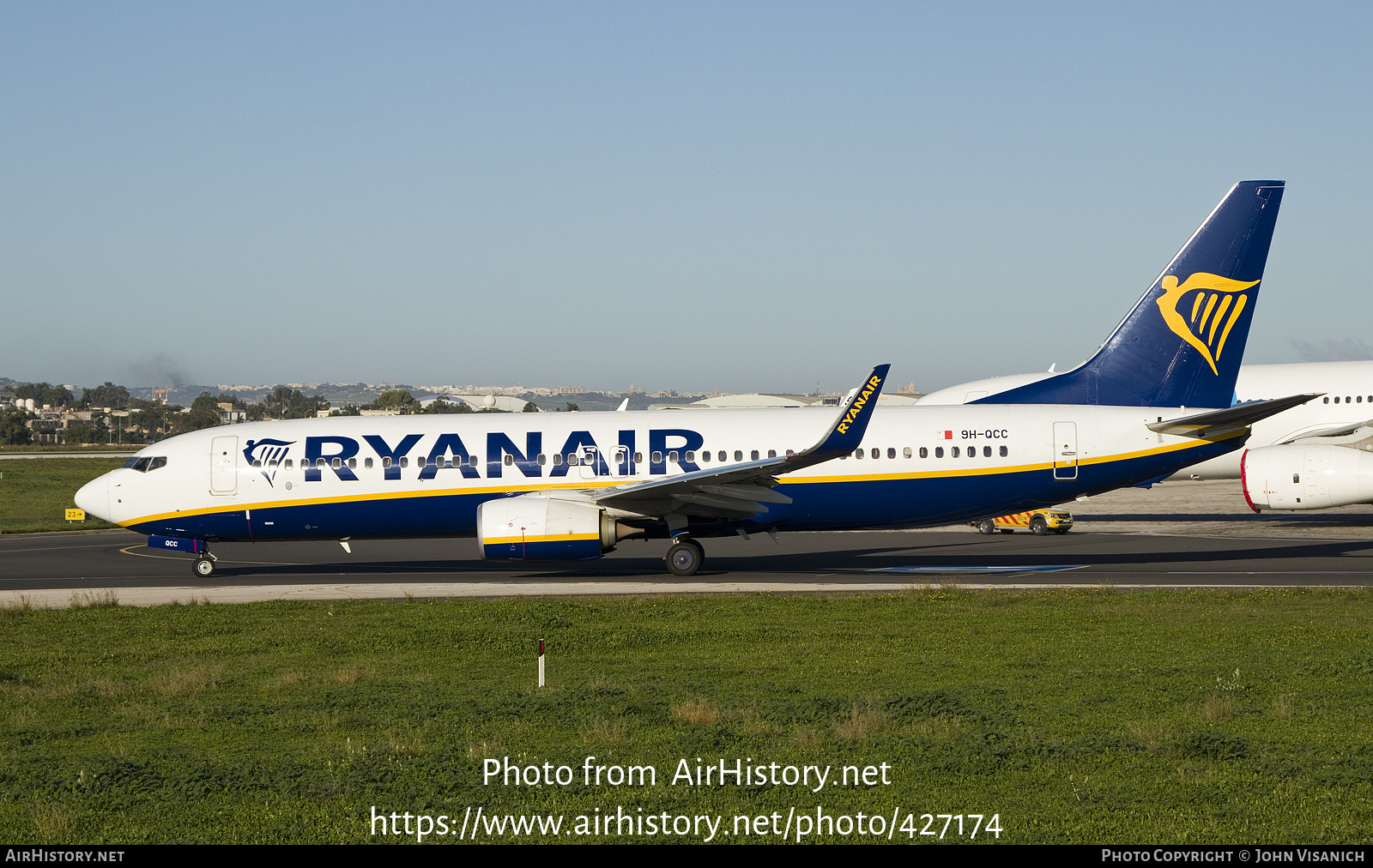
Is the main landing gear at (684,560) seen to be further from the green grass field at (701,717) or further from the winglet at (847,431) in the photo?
the green grass field at (701,717)

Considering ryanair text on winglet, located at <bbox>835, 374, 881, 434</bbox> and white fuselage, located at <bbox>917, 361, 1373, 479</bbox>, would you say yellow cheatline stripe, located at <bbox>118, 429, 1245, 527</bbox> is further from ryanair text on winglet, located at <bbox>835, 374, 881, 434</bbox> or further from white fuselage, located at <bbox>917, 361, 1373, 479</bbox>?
white fuselage, located at <bbox>917, 361, 1373, 479</bbox>

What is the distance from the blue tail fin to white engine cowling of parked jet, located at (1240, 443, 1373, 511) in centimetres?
646

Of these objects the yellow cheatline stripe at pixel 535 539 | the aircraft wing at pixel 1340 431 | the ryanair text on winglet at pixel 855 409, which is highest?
the ryanair text on winglet at pixel 855 409

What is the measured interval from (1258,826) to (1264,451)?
29.1 metres

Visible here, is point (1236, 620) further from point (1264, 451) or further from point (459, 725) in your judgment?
point (1264, 451)

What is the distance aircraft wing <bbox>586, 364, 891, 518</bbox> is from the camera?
2473 centimetres

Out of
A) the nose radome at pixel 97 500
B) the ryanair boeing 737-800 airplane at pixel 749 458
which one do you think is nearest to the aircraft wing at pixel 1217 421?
the ryanair boeing 737-800 airplane at pixel 749 458

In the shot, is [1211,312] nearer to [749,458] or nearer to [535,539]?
[749,458]

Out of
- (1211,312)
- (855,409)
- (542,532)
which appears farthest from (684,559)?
(1211,312)

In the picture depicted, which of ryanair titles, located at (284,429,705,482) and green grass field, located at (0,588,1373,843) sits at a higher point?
ryanair titles, located at (284,429,705,482)

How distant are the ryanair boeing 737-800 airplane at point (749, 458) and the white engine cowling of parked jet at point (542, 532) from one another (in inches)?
9.5

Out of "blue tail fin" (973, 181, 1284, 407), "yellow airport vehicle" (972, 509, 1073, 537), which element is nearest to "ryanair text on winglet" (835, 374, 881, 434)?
"blue tail fin" (973, 181, 1284, 407)

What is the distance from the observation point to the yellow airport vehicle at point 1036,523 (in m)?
37.9

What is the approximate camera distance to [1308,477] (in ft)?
111
